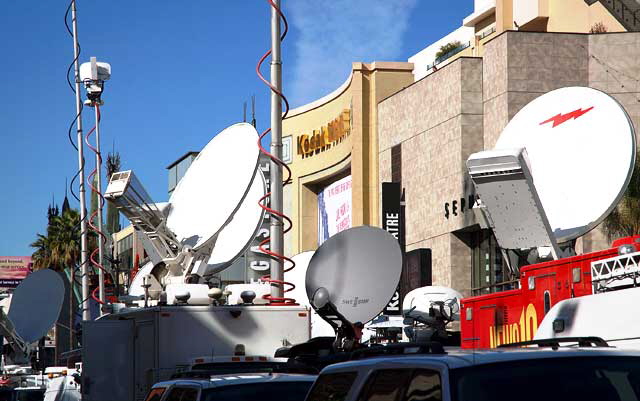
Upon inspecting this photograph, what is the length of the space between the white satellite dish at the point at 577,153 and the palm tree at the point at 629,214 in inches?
1070

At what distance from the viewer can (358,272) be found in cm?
1641

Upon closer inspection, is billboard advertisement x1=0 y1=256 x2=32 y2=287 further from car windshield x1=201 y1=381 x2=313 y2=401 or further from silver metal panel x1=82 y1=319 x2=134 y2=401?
car windshield x1=201 y1=381 x2=313 y2=401

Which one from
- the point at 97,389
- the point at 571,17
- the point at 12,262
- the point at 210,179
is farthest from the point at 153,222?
the point at 12,262

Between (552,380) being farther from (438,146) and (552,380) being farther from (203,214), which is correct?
(438,146)

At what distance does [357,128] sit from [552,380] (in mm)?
59243

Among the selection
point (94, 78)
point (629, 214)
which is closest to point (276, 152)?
point (94, 78)

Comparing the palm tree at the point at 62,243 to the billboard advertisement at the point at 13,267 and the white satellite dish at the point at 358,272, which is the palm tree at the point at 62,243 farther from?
the billboard advertisement at the point at 13,267

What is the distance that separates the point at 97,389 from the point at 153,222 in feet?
14.3

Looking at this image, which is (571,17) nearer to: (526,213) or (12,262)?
(526,213)

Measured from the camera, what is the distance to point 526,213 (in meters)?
17.6

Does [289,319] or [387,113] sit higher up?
[387,113]

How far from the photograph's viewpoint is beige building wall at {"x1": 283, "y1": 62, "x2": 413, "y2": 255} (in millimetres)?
65312

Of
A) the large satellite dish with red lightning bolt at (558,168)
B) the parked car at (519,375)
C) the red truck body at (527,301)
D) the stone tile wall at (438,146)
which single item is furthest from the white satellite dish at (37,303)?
the parked car at (519,375)

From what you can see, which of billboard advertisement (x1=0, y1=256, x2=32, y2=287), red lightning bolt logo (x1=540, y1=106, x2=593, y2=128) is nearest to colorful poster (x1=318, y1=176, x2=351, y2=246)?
red lightning bolt logo (x1=540, y1=106, x2=593, y2=128)
